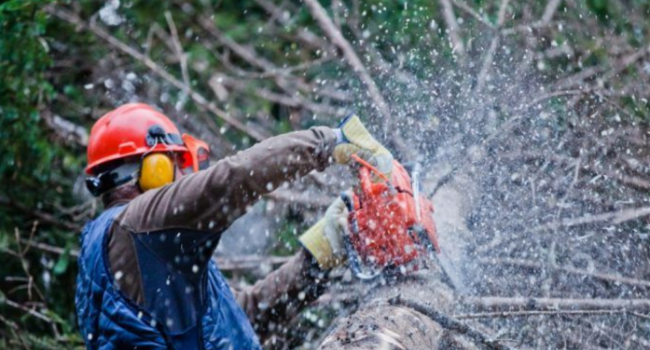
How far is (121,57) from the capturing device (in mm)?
6023

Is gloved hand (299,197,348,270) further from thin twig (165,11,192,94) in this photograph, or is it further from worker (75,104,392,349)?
thin twig (165,11,192,94)

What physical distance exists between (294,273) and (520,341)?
3.23 ft

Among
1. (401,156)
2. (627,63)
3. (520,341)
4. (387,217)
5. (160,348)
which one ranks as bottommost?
(160,348)

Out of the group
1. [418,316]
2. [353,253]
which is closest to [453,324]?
[418,316]

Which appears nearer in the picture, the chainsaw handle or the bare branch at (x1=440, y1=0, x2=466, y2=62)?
the chainsaw handle

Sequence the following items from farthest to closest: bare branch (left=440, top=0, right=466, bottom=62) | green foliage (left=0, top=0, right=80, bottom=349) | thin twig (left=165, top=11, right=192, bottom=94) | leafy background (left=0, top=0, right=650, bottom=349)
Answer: thin twig (left=165, top=11, right=192, bottom=94), green foliage (left=0, top=0, right=80, bottom=349), bare branch (left=440, top=0, right=466, bottom=62), leafy background (left=0, top=0, right=650, bottom=349)

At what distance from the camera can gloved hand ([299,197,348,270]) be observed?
3.24 meters

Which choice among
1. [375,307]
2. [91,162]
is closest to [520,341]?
[375,307]

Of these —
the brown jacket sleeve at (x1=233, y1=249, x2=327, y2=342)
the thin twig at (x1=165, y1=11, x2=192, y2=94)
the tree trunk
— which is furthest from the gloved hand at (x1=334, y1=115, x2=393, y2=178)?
the thin twig at (x1=165, y1=11, x2=192, y2=94)

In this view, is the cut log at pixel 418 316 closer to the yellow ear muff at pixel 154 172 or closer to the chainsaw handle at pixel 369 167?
the chainsaw handle at pixel 369 167

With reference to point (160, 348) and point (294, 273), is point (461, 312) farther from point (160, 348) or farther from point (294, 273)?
point (160, 348)

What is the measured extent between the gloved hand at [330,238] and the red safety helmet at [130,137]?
66cm

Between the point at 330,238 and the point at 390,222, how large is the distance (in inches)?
15.1

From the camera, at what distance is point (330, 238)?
3.26 metres
